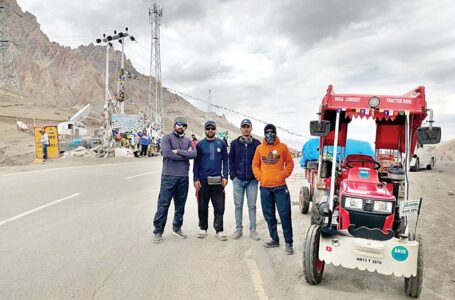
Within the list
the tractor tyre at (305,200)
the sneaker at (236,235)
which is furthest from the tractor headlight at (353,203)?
the tractor tyre at (305,200)

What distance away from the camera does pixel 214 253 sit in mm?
5793

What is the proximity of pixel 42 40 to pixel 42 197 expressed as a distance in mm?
119889

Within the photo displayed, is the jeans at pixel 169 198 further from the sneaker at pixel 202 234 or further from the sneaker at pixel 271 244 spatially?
the sneaker at pixel 271 244

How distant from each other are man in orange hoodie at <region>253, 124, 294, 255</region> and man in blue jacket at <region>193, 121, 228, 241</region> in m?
0.75

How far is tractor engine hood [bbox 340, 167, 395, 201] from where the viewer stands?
4.97m

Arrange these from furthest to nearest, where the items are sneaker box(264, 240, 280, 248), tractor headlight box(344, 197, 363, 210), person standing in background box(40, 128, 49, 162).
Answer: person standing in background box(40, 128, 49, 162)
sneaker box(264, 240, 280, 248)
tractor headlight box(344, 197, 363, 210)

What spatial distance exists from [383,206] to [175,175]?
332 centimetres

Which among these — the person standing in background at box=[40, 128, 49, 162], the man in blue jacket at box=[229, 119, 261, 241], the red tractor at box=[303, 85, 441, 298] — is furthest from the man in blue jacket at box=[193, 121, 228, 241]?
the person standing in background at box=[40, 128, 49, 162]

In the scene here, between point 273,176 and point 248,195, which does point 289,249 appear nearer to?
point 273,176

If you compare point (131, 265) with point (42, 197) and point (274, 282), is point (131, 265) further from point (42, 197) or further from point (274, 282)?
point (42, 197)

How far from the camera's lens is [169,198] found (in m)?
6.58

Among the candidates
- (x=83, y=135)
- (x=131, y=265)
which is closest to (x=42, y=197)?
(x=131, y=265)

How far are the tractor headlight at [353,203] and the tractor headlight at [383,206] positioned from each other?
0.17 meters

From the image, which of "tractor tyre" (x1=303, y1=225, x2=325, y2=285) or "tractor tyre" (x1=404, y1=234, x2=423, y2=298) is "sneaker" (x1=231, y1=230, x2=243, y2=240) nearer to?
"tractor tyre" (x1=303, y1=225, x2=325, y2=285)
